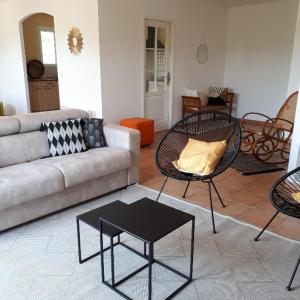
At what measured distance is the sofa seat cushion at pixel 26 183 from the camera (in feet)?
7.76

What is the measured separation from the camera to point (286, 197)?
86.2 inches

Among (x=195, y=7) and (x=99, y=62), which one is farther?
(x=195, y=7)

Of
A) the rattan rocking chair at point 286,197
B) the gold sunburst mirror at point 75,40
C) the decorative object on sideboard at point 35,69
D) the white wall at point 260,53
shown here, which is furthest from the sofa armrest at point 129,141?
the decorative object on sideboard at point 35,69

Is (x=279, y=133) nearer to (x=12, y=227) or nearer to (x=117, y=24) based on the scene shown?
(x=117, y=24)

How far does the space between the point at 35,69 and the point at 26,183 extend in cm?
587

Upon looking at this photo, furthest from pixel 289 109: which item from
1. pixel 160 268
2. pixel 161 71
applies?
pixel 160 268

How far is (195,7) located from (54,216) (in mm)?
4965

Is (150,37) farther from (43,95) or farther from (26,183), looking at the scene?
(26,183)

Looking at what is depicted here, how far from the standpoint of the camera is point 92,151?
3.20m

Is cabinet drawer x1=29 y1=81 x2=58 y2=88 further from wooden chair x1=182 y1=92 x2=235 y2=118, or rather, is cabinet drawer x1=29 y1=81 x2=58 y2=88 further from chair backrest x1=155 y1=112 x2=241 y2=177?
chair backrest x1=155 y1=112 x2=241 y2=177

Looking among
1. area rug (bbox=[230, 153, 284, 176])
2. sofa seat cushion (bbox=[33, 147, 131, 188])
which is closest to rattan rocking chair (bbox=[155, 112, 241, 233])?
sofa seat cushion (bbox=[33, 147, 131, 188])

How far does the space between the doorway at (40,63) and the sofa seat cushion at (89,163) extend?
4615mm

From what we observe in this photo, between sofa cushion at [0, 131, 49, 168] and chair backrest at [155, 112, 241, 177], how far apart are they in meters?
1.18

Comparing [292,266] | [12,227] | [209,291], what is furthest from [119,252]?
[292,266]
